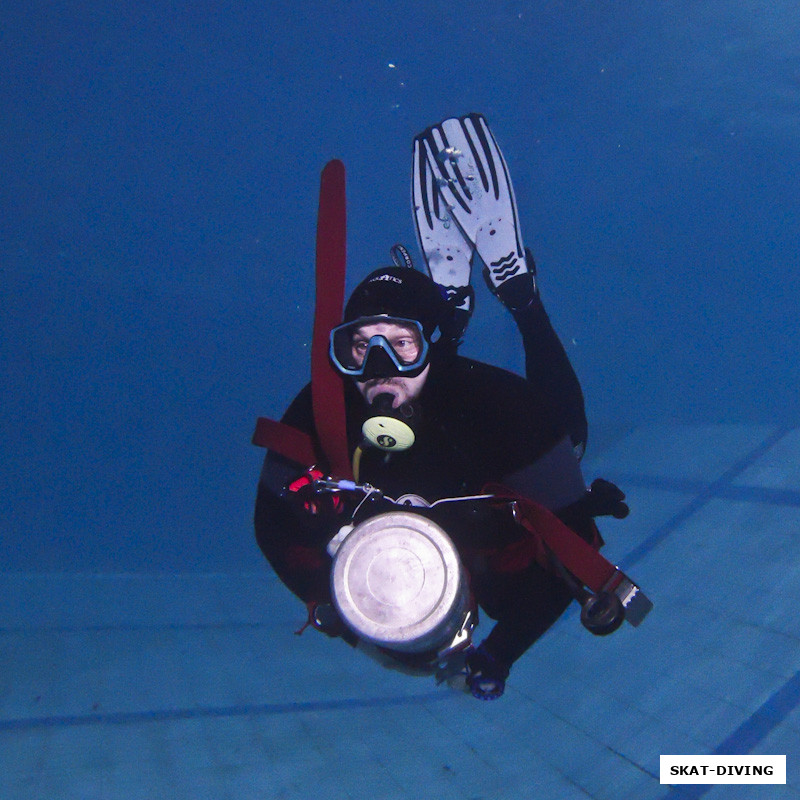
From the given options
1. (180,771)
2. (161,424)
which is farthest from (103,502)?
(180,771)

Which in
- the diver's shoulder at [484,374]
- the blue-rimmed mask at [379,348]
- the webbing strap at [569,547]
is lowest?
the webbing strap at [569,547]

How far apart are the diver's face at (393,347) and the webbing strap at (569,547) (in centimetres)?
57

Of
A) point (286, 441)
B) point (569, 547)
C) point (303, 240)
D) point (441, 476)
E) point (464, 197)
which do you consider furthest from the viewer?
point (303, 240)

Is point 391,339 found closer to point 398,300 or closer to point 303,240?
point 398,300

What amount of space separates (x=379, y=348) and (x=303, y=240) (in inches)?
183

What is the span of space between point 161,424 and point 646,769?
267 inches

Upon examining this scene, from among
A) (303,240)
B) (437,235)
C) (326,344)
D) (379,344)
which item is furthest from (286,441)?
(303,240)

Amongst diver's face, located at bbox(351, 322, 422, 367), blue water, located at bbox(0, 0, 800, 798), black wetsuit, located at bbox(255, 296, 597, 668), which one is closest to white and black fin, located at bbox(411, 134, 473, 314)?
blue water, located at bbox(0, 0, 800, 798)

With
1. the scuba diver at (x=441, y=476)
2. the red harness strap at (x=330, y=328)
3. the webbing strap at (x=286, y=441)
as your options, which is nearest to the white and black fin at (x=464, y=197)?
the scuba diver at (x=441, y=476)

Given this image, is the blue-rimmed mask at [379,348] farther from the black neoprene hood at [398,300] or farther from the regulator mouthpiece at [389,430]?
the regulator mouthpiece at [389,430]

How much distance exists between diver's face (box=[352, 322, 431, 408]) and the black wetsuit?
0.12 m

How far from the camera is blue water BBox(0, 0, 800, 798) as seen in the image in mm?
4996

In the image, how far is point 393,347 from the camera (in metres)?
2.21

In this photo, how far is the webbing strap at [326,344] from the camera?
6.86 feet
